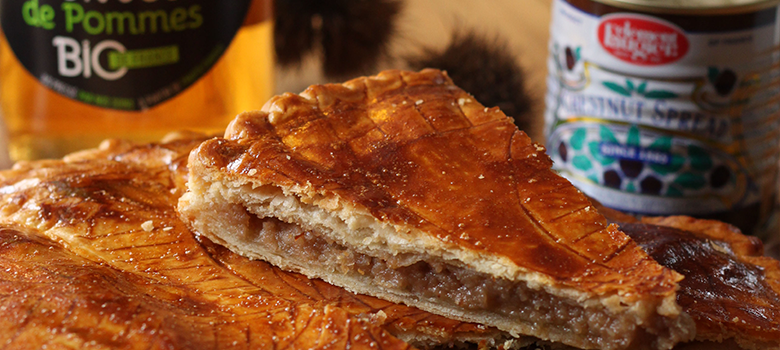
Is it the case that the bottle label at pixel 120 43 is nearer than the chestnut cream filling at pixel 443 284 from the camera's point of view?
No

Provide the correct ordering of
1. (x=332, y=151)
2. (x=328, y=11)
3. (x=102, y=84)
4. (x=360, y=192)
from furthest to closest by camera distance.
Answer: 1. (x=328, y=11)
2. (x=102, y=84)
3. (x=332, y=151)
4. (x=360, y=192)

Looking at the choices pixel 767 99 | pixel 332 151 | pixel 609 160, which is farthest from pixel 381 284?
pixel 767 99

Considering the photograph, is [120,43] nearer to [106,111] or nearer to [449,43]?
[106,111]

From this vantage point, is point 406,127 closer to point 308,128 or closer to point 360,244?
point 308,128

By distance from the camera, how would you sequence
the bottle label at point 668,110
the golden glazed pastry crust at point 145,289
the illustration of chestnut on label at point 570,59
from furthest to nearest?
1. the illustration of chestnut on label at point 570,59
2. the bottle label at point 668,110
3. the golden glazed pastry crust at point 145,289

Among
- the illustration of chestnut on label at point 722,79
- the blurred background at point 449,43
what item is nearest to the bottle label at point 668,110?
the illustration of chestnut on label at point 722,79

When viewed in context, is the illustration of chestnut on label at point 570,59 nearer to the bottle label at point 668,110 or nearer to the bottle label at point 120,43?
the bottle label at point 668,110
